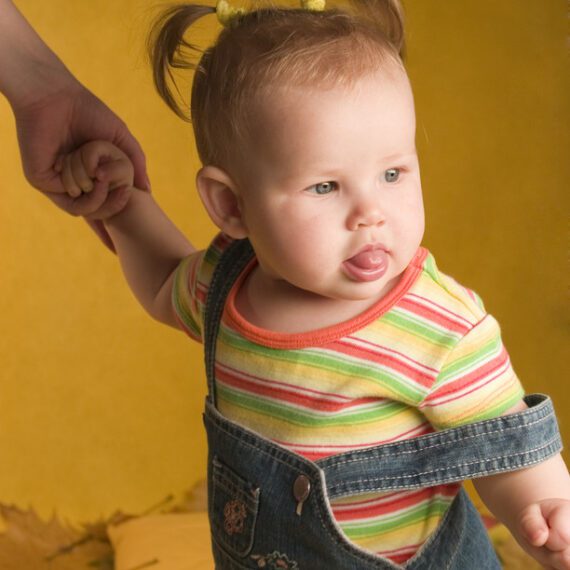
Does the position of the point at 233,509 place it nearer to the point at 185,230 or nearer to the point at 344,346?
the point at 344,346

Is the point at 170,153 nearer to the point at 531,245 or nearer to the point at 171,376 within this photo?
the point at 171,376

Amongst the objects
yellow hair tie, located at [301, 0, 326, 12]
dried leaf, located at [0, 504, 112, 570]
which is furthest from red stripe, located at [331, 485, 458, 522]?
dried leaf, located at [0, 504, 112, 570]

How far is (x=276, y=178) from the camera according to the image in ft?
2.91

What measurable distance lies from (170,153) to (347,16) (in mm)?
1298

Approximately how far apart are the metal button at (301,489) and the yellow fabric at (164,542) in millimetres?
1016

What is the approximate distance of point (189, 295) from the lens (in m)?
1.07

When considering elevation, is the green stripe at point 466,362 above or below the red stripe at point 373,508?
above

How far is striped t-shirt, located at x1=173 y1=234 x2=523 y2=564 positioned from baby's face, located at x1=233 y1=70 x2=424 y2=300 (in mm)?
39

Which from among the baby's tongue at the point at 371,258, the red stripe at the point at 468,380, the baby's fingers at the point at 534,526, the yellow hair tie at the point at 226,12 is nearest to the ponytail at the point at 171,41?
the yellow hair tie at the point at 226,12

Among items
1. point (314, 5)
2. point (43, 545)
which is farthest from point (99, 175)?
point (43, 545)

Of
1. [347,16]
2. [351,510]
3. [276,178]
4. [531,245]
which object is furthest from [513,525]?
[531,245]

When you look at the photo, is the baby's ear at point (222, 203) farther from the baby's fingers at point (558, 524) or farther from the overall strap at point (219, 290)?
the baby's fingers at point (558, 524)

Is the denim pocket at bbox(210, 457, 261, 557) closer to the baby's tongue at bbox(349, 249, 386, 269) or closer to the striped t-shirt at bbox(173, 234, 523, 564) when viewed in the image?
the striped t-shirt at bbox(173, 234, 523, 564)

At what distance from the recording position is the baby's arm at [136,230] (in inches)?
45.5
